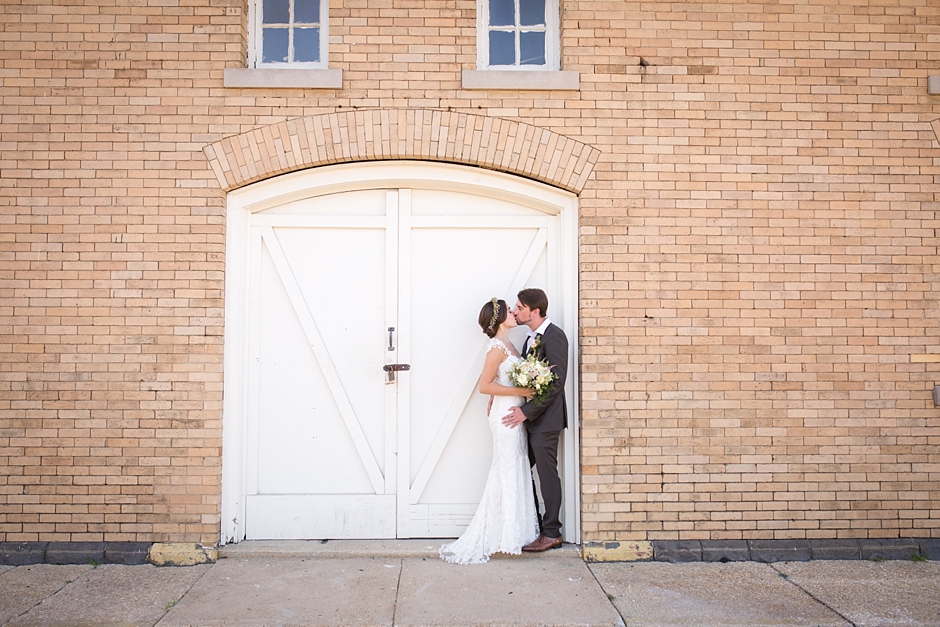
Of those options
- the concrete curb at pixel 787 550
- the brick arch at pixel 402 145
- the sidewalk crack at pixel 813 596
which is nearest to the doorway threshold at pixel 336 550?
the concrete curb at pixel 787 550

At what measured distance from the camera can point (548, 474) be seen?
17.1 ft

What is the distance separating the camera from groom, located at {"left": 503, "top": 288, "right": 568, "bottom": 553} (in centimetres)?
511

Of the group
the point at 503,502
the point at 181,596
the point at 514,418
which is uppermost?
the point at 514,418

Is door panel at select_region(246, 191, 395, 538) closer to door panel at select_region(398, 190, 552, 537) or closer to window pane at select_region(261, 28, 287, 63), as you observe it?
door panel at select_region(398, 190, 552, 537)

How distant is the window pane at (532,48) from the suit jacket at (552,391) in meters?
2.17

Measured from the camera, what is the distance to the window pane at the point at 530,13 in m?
5.70

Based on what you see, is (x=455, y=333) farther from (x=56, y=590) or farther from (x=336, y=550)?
(x=56, y=590)

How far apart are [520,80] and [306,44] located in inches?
69.1

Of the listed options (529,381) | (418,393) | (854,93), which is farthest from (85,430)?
(854,93)

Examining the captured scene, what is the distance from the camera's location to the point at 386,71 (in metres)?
5.40

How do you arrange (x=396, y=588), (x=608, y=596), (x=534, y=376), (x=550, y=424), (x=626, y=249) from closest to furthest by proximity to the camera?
1. (x=608, y=596)
2. (x=396, y=588)
3. (x=534, y=376)
4. (x=550, y=424)
5. (x=626, y=249)

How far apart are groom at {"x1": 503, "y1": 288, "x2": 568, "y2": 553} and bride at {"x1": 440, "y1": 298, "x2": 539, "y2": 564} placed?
0.08 metres

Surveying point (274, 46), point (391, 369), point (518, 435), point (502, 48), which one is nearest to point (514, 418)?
point (518, 435)

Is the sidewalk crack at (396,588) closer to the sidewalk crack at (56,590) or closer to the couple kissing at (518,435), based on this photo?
the couple kissing at (518,435)
